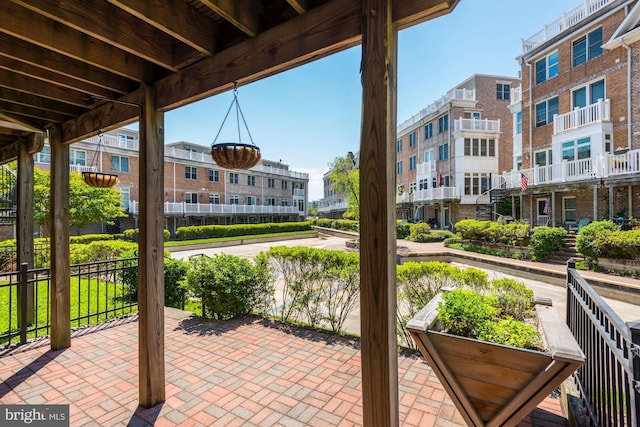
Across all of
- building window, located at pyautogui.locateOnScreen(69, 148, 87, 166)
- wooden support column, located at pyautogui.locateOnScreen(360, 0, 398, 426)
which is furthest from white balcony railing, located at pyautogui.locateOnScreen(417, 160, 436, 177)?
building window, located at pyautogui.locateOnScreen(69, 148, 87, 166)

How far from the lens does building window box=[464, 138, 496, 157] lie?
72.6 feet

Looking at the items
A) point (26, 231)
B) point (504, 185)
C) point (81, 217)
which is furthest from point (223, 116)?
point (504, 185)

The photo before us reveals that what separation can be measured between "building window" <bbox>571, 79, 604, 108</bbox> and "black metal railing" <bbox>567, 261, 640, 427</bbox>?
15702mm

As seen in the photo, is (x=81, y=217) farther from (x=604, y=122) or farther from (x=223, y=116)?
(x=604, y=122)

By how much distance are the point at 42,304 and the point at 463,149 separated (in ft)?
77.3

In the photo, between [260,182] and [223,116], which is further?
[260,182]

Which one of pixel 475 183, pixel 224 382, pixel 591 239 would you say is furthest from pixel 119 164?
pixel 591 239

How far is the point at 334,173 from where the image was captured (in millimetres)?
21875

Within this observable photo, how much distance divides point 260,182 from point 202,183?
7457 millimetres

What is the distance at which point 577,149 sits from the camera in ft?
46.4

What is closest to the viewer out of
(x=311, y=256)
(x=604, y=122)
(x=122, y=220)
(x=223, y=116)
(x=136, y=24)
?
(x=136, y=24)

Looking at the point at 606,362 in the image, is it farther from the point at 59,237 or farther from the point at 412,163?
the point at 412,163

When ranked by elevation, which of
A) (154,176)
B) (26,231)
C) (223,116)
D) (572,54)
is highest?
(572,54)

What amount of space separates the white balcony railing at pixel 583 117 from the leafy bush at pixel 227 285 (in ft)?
53.1
